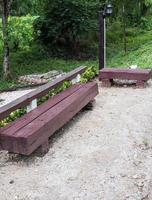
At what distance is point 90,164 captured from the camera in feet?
17.9

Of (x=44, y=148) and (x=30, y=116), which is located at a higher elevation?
(x=30, y=116)

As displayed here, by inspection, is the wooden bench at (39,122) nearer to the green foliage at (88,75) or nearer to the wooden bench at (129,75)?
the wooden bench at (129,75)

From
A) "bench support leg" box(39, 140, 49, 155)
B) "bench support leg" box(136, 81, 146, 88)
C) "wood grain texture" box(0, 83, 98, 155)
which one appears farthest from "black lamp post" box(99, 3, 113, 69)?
"bench support leg" box(39, 140, 49, 155)

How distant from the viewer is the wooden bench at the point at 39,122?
520 centimetres

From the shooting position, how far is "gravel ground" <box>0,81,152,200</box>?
478 cm

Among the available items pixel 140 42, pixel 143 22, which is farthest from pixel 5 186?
pixel 143 22

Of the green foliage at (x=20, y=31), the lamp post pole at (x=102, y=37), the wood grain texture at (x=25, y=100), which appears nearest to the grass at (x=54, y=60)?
the green foliage at (x=20, y=31)

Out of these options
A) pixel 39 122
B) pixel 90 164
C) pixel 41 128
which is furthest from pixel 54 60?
pixel 90 164

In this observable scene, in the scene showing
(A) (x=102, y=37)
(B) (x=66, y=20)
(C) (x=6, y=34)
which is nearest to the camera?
(A) (x=102, y=37)

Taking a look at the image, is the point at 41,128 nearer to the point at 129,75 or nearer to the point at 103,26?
the point at 129,75

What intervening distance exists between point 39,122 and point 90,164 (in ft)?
3.05

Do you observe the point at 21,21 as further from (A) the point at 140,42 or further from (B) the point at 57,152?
(A) the point at 140,42

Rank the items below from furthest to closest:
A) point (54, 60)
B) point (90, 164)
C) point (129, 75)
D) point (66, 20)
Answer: point (54, 60) < point (66, 20) < point (129, 75) < point (90, 164)

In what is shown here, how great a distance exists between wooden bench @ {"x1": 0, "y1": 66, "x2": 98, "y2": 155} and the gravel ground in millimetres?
287
